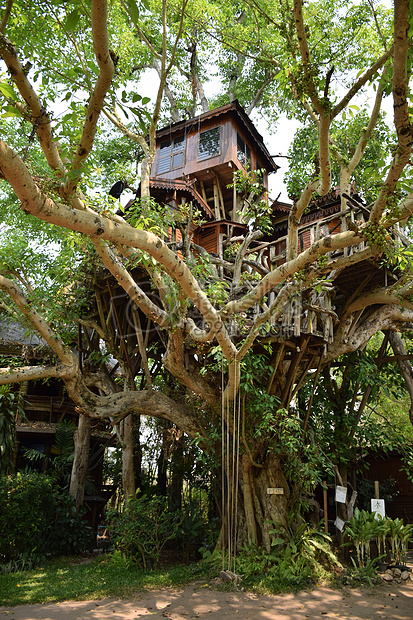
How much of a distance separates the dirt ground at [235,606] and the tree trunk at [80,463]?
16.2 ft

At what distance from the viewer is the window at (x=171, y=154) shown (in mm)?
15852

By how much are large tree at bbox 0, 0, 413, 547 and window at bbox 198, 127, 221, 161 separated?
3078 mm

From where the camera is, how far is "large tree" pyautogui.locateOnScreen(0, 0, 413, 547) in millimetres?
4031

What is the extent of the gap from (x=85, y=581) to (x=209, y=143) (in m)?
12.9

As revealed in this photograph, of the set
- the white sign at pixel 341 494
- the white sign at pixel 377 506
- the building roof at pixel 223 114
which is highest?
the building roof at pixel 223 114

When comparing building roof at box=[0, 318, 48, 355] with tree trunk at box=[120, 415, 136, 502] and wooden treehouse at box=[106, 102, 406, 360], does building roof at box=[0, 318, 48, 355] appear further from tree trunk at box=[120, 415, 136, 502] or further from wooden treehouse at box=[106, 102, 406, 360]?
wooden treehouse at box=[106, 102, 406, 360]

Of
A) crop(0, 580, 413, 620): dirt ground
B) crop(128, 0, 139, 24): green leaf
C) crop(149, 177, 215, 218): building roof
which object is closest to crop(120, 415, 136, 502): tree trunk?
crop(0, 580, 413, 620): dirt ground

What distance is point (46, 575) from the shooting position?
8.71 m

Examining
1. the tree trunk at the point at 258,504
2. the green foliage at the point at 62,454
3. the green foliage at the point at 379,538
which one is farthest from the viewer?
the green foliage at the point at 62,454

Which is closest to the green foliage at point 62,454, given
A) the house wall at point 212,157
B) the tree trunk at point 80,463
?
the tree trunk at point 80,463

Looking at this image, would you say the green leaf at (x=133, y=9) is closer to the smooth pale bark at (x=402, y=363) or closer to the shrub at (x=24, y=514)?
the shrub at (x=24, y=514)

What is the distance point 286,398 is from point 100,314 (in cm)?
472

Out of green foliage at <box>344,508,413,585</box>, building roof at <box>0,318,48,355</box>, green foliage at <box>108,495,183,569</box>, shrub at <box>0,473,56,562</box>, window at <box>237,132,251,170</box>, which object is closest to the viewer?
green foliage at <box>344,508,413,585</box>

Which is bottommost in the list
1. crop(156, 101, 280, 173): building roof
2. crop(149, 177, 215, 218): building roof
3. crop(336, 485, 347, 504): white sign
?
crop(336, 485, 347, 504): white sign
